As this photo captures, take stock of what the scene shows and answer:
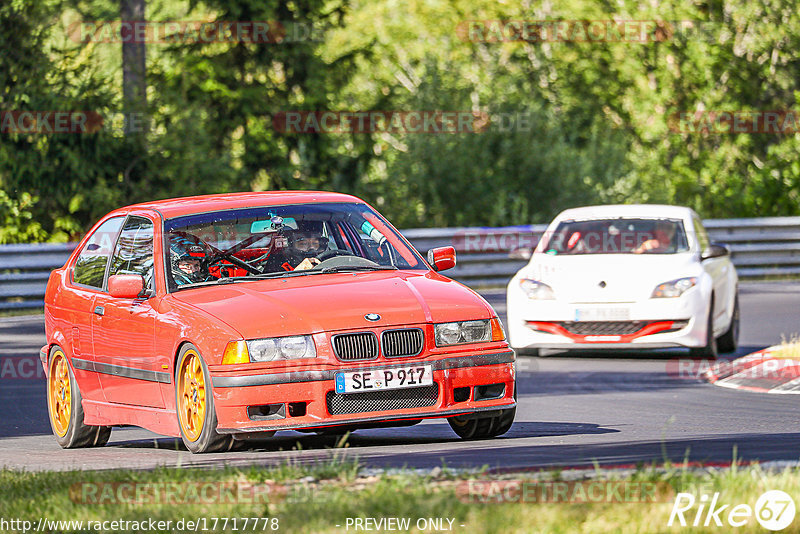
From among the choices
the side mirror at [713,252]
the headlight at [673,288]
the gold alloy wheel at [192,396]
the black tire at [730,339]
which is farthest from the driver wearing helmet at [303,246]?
the black tire at [730,339]

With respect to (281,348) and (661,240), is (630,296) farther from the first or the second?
(281,348)

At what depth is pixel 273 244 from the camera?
32.2 feet

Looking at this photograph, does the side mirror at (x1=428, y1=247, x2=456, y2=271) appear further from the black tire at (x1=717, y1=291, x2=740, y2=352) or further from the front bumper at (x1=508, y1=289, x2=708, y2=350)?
the black tire at (x1=717, y1=291, x2=740, y2=352)

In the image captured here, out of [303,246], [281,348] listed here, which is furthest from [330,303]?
[303,246]

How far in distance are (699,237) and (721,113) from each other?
76.1 ft

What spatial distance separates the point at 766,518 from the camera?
18.5 ft

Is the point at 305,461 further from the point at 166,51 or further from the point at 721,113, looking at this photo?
the point at 721,113

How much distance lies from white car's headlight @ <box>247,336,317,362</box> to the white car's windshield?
8.20 metres

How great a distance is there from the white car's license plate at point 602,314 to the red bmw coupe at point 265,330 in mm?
5485

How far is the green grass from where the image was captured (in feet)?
18.5

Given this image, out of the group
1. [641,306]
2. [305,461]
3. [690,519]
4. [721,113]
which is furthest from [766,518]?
[721,113]

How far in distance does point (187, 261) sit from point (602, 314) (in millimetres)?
6725

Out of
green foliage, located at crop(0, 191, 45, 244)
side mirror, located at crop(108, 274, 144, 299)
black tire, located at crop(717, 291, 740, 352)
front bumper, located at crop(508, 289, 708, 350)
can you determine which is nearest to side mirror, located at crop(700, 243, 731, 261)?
front bumper, located at crop(508, 289, 708, 350)

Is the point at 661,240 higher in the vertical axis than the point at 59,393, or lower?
higher
